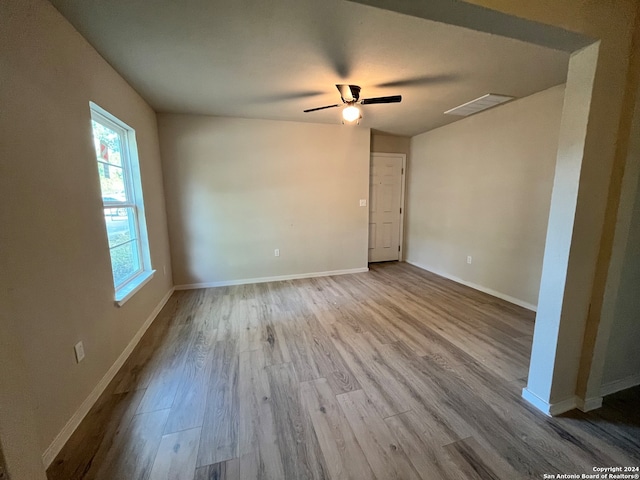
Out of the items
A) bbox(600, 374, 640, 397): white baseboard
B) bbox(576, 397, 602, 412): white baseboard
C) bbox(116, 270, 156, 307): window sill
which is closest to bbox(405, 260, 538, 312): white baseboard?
bbox(600, 374, 640, 397): white baseboard

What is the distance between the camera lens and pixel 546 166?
9.21 ft

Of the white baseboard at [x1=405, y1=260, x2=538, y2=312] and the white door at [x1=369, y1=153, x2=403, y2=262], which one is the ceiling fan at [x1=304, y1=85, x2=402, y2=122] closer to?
the white door at [x1=369, y1=153, x2=403, y2=262]

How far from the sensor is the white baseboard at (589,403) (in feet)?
5.21

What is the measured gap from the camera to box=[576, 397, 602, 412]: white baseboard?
5.21ft

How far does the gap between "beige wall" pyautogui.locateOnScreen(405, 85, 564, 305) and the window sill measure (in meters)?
4.18

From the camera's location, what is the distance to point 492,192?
11.2 ft

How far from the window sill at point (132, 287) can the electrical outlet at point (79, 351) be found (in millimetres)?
522

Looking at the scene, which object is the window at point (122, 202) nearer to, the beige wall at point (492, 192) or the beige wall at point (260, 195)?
the beige wall at point (260, 195)

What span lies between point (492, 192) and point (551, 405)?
2629 mm

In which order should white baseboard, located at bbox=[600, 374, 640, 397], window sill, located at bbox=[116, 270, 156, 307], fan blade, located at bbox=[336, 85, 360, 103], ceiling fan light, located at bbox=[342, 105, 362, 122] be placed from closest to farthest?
white baseboard, located at bbox=[600, 374, 640, 397], window sill, located at bbox=[116, 270, 156, 307], fan blade, located at bbox=[336, 85, 360, 103], ceiling fan light, located at bbox=[342, 105, 362, 122]

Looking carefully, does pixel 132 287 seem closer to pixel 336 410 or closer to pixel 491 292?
pixel 336 410

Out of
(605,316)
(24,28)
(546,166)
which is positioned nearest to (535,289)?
(546,166)

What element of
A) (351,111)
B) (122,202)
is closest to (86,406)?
(122,202)

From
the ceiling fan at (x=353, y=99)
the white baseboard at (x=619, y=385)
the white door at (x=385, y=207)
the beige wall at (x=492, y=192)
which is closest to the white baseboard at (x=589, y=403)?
the white baseboard at (x=619, y=385)
